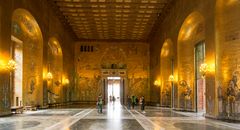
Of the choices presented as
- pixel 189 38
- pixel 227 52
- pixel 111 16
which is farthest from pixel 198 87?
pixel 111 16

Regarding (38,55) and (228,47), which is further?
(38,55)

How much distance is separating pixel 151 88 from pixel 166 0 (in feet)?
50.7

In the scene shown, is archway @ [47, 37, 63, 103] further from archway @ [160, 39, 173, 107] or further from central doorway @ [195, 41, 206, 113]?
central doorway @ [195, 41, 206, 113]

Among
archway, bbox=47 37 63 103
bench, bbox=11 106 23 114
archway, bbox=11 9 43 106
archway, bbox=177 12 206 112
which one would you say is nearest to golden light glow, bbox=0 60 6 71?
bench, bbox=11 106 23 114

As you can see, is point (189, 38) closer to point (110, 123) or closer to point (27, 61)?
point (110, 123)

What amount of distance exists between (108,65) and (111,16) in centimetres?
1222

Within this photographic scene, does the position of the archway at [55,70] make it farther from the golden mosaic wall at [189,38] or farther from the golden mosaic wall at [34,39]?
the golden mosaic wall at [189,38]

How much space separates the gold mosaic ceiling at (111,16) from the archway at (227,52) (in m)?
10.5

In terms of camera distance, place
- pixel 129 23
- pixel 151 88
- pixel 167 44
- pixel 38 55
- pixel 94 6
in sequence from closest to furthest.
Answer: pixel 38 55 < pixel 94 6 < pixel 167 44 < pixel 129 23 < pixel 151 88

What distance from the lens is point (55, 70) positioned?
31.4m

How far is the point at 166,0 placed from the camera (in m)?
26.1

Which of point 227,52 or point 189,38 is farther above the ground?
point 189,38

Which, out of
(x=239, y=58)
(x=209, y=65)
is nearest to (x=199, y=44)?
(x=209, y=65)

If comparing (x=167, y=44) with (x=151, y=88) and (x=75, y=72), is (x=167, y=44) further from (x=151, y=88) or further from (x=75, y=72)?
(x=75, y=72)
